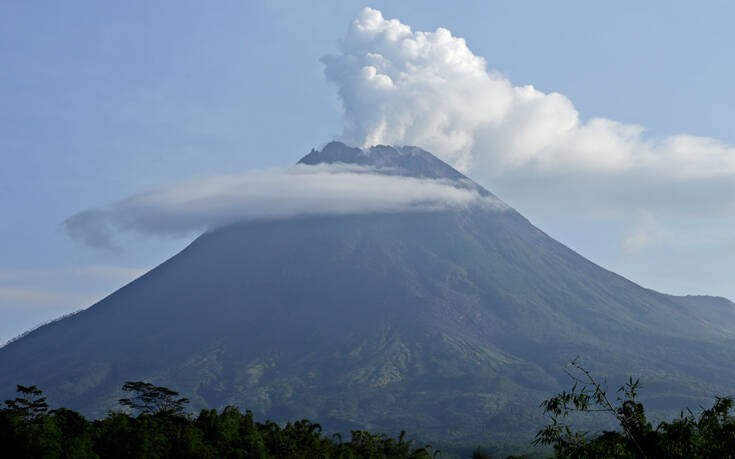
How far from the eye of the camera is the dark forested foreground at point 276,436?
1916cm

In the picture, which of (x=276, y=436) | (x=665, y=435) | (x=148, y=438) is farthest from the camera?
(x=276, y=436)

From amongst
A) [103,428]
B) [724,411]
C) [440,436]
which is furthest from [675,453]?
[440,436]

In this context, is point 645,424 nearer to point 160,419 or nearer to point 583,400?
point 583,400

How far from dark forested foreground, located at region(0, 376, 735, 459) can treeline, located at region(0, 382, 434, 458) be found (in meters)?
0.05

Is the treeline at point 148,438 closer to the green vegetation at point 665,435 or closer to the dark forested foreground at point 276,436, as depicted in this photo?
the dark forested foreground at point 276,436

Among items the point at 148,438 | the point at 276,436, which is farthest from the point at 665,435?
the point at 276,436

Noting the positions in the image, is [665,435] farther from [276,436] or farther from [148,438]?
[276,436]

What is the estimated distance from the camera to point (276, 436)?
5419cm

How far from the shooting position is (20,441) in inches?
1483

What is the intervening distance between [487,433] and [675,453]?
185033 millimetres

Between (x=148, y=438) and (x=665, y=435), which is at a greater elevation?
(x=665, y=435)

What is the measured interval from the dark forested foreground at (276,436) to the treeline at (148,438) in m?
0.05

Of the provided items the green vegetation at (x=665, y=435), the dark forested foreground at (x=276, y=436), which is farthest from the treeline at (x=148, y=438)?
the green vegetation at (x=665, y=435)

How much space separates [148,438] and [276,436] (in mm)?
14003
